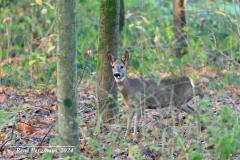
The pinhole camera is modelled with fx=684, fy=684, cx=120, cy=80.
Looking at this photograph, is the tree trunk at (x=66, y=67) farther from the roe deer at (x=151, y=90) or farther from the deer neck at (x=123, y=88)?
the deer neck at (x=123, y=88)

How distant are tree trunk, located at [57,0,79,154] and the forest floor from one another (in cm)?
30

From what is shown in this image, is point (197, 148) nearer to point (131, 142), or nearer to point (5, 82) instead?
point (131, 142)

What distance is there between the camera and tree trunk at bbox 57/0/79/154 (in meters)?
6.31

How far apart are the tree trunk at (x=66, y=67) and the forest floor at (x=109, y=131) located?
30 centimetres

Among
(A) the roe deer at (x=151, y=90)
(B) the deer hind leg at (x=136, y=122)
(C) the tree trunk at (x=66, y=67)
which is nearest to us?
(C) the tree trunk at (x=66, y=67)

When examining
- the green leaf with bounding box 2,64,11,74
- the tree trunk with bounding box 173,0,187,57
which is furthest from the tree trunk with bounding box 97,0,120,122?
the tree trunk with bounding box 173,0,187,57

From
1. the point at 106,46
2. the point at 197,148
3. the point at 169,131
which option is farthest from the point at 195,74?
the point at 197,148

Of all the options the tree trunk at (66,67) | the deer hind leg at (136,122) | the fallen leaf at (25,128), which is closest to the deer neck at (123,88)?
the deer hind leg at (136,122)

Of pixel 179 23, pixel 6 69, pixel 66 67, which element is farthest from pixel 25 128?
pixel 179 23

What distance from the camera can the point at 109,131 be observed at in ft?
26.3

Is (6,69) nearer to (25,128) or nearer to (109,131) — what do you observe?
(25,128)

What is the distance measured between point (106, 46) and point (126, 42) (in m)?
6.38

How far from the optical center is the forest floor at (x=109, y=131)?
6762mm

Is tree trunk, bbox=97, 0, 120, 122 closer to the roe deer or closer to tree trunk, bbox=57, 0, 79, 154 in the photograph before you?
the roe deer
